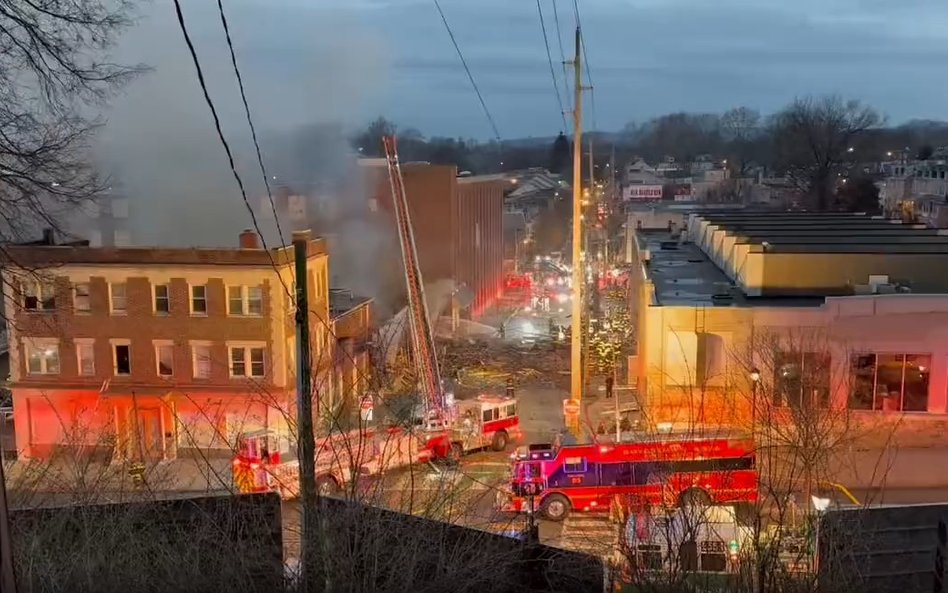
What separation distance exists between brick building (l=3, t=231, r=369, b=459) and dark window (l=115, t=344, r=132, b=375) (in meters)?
0.02

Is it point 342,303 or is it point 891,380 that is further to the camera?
point 342,303

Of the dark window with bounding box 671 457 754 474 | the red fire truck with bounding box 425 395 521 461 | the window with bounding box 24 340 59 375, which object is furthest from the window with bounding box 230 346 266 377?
the dark window with bounding box 671 457 754 474

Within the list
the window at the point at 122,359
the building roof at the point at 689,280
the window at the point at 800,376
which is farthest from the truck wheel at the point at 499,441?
the window at the point at 122,359

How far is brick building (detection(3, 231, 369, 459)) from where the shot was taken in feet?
57.1

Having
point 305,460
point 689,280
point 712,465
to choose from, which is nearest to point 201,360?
point 689,280

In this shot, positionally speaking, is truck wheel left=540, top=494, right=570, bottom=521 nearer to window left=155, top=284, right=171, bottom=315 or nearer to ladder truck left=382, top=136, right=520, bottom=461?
ladder truck left=382, top=136, right=520, bottom=461

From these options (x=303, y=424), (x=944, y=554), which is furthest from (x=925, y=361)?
(x=303, y=424)

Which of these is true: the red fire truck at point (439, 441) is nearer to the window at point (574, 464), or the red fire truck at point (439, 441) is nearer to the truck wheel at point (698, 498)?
the window at point (574, 464)

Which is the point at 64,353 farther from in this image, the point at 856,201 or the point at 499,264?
the point at 856,201

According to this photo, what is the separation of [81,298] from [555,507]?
10.6 meters

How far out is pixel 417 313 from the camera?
18297 mm

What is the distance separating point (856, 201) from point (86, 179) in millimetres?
50091

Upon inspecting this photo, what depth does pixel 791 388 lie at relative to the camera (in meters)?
14.1

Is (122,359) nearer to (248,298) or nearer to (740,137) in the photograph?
(248,298)
